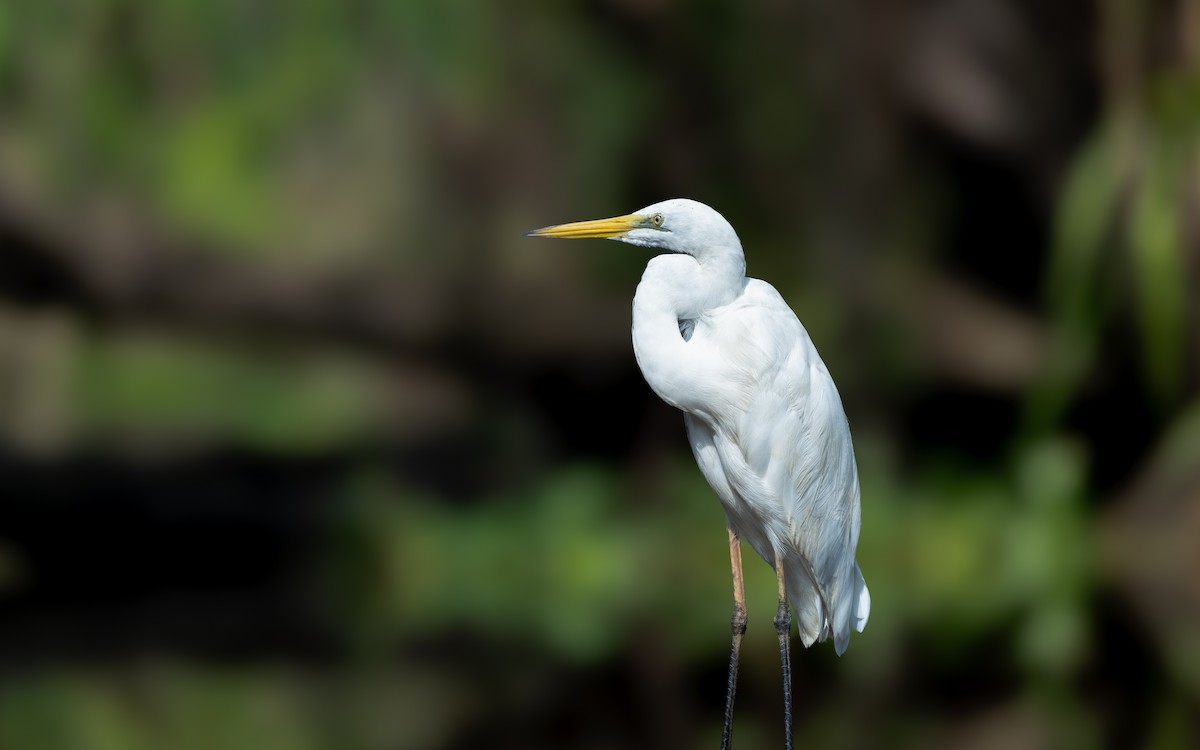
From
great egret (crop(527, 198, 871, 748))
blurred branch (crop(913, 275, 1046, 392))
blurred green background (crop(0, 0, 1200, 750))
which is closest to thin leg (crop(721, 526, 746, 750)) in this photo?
great egret (crop(527, 198, 871, 748))

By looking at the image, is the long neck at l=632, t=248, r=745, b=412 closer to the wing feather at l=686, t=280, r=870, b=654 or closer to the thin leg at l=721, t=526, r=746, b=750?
the wing feather at l=686, t=280, r=870, b=654

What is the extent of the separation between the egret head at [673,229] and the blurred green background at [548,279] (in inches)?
101

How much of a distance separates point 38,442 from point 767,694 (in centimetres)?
257

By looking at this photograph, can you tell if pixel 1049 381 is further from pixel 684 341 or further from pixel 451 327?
pixel 684 341

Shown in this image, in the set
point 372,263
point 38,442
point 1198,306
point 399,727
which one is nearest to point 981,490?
point 1198,306

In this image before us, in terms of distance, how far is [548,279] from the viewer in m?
4.49

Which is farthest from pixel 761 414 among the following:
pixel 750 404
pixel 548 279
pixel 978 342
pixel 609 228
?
pixel 978 342

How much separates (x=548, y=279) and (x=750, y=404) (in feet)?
9.99

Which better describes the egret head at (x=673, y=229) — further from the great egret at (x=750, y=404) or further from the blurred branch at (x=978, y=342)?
the blurred branch at (x=978, y=342)

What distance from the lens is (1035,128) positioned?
443cm

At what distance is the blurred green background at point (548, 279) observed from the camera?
13.6ft

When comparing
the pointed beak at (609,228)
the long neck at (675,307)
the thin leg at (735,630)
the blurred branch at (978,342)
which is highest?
the pointed beak at (609,228)

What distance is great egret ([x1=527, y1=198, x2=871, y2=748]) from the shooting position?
4.62 ft

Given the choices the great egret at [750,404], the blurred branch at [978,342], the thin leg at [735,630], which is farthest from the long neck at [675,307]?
the blurred branch at [978,342]
